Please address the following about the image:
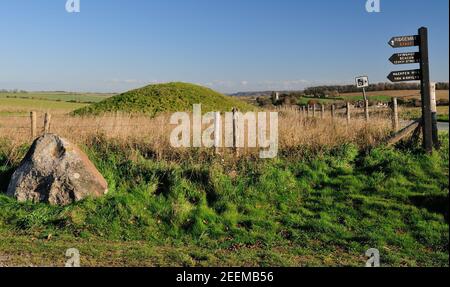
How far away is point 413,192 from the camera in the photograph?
30.2 ft

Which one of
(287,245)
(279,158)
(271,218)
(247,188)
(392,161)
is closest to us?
(287,245)

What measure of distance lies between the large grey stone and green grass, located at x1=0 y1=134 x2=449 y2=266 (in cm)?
33

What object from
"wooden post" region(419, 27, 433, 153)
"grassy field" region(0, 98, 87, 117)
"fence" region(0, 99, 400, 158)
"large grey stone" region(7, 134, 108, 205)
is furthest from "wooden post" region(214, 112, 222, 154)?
"grassy field" region(0, 98, 87, 117)

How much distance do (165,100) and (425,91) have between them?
29.6 metres

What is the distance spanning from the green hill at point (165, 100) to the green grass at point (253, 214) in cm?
2447

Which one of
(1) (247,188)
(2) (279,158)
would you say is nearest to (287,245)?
(1) (247,188)

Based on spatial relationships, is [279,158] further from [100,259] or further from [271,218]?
[100,259]

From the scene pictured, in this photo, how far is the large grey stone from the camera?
32.1ft

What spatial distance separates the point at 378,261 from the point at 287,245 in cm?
157

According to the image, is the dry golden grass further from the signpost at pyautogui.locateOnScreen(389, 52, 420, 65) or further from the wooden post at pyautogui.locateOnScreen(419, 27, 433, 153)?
the signpost at pyautogui.locateOnScreen(389, 52, 420, 65)

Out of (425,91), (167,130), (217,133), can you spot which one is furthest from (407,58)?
(167,130)

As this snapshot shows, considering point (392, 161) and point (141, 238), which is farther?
point (392, 161)

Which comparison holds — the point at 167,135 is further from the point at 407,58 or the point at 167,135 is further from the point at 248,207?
the point at 407,58
